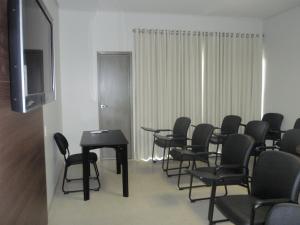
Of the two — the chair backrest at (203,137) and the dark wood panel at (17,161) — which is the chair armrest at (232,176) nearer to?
the chair backrest at (203,137)

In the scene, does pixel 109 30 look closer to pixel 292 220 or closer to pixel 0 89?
pixel 0 89

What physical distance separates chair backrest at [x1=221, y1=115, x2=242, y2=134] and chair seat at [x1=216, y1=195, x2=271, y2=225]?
2.75 meters

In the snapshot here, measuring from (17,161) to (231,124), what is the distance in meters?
4.16

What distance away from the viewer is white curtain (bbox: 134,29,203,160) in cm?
536

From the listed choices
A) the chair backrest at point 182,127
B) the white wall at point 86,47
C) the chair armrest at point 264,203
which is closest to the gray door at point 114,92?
the white wall at point 86,47

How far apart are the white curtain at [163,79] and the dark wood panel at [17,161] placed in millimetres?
3158

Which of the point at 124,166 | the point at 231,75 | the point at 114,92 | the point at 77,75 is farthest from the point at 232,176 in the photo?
the point at 77,75

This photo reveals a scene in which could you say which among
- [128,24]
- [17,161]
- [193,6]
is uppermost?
[193,6]

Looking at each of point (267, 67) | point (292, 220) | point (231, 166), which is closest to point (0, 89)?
point (292, 220)

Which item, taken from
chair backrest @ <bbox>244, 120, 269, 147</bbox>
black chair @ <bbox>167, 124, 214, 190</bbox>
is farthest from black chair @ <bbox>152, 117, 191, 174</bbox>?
chair backrest @ <bbox>244, 120, 269, 147</bbox>

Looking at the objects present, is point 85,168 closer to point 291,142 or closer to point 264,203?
point 264,203

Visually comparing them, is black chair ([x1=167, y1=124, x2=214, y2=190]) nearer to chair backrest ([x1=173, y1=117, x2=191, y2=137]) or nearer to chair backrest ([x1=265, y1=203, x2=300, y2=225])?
chair backrest ([x1=173, y1=117, x2=191, y2=137])

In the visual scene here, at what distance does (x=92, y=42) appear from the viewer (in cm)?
523

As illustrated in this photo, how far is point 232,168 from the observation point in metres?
3.00
